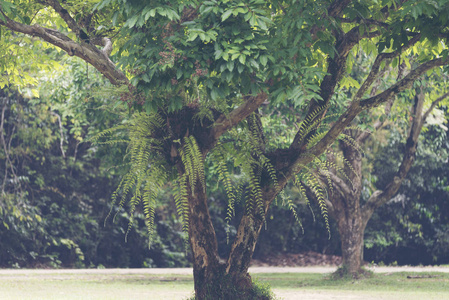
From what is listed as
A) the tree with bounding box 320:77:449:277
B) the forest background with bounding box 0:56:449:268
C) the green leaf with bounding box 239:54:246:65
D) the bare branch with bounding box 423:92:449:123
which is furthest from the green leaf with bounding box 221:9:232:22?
→ the forest background with bounding box 0:56:449:268

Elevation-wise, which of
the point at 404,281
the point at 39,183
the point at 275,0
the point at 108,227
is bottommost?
the point at 404,281

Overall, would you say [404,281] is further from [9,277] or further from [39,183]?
[39,183]

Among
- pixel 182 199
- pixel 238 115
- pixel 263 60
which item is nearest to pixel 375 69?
pixel 238 115

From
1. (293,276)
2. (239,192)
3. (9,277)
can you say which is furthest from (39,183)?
(239,192)

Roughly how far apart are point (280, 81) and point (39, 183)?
1373 centimetres

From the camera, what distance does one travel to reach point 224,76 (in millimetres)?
6793

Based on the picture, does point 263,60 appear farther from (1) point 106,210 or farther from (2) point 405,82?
(1) point 106,210

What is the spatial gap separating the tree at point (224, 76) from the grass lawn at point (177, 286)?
9.21 ft

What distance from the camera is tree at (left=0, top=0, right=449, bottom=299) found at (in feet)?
22.6

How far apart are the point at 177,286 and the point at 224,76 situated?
8.48 m

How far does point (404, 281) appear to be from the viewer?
15.1 meters

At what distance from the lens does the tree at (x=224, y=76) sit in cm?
690

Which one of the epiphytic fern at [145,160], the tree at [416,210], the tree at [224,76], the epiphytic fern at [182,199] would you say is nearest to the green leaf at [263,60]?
the tree at [224,76]

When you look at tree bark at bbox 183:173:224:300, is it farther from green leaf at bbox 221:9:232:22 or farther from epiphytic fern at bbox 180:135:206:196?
green leaf at bbox 221:9:232:22
